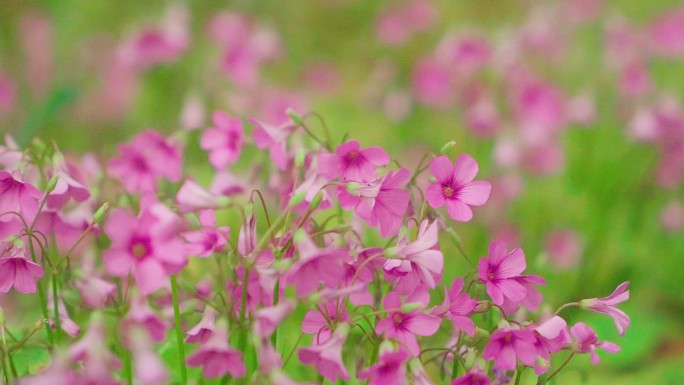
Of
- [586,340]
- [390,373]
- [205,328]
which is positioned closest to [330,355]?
[390,373]

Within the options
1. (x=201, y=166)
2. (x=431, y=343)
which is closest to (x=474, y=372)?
(x=431, y=343)

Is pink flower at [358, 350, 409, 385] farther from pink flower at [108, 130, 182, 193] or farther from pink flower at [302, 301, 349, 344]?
pink flower at [108, 130, 182, 193]

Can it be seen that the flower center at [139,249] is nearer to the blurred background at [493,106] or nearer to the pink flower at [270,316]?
the pink flower at [270,316]

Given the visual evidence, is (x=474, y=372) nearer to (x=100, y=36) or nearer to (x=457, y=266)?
(x=457, y=266)

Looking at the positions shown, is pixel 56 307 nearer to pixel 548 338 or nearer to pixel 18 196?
pixel 18 196

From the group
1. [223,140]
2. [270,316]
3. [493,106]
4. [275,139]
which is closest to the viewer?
[270,316]

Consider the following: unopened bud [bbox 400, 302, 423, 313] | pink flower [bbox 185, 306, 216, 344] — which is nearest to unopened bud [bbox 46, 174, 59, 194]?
pink flower [bbox 185, 306, 216, 344]

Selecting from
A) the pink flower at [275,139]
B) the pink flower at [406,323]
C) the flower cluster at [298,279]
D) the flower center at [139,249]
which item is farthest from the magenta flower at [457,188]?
the flower center at [139,249]
